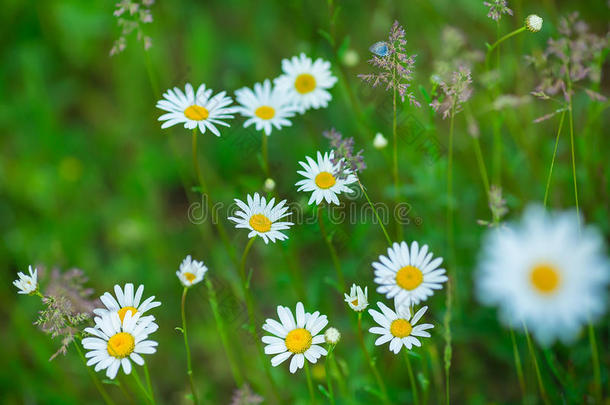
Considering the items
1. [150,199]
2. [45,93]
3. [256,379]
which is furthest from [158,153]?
[256,379]

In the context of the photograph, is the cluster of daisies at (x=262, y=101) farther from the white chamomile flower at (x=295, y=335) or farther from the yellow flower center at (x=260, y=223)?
the white chamomile flower at (x=295, y=335)

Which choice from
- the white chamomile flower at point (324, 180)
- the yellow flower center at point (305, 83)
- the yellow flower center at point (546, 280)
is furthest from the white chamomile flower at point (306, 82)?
the yellow flower center at point (546, 280)

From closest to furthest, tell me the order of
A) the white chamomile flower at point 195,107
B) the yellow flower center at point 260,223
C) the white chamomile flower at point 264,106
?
the yellow flower center at point 260,223 < the white chamomile flower at point 195,107 < the white chamomile flower at point 264,106

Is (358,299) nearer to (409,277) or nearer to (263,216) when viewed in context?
(409,277)

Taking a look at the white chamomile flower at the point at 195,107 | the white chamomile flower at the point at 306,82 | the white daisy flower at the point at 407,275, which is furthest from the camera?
the white chamomile flower at the point at 306,82

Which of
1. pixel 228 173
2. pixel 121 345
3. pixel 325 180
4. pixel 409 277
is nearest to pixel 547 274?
pixel 409 277

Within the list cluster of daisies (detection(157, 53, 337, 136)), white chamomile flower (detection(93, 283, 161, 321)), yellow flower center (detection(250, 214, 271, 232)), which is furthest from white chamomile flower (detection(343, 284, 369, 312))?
cluster of daisies (detection(157, 53, 337, 136))
